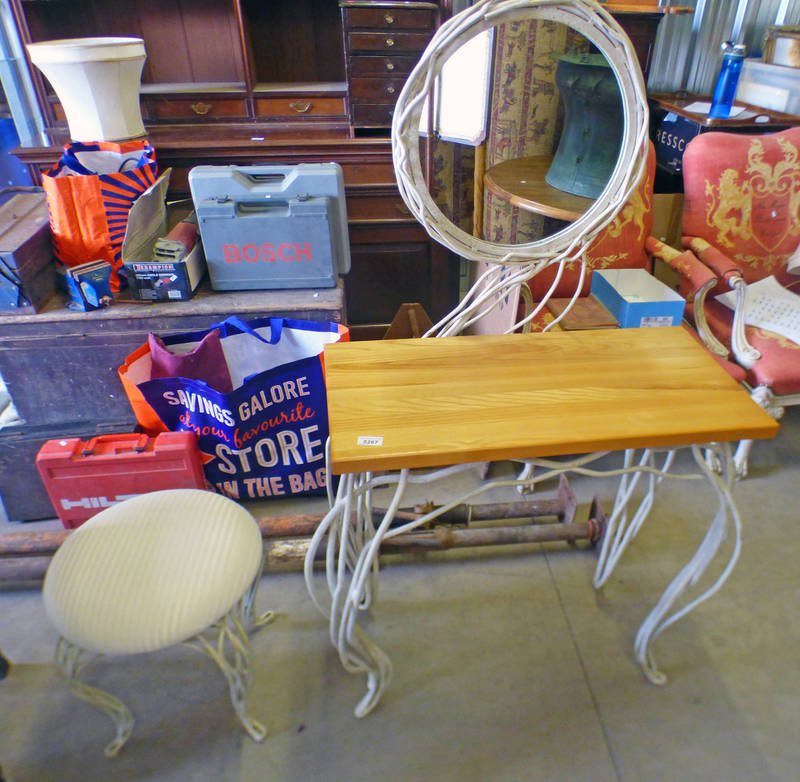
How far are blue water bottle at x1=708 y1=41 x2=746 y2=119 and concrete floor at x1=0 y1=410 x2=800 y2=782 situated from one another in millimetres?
1512

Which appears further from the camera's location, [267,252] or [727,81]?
[727,81]

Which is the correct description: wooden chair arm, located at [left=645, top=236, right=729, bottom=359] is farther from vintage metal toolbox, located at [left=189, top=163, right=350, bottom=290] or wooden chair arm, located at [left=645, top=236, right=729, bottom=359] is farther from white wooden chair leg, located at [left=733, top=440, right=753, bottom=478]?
vintage metal toolbox, located at [left=189, top=163, right=350, bottom=290]

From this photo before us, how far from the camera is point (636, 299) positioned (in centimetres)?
193

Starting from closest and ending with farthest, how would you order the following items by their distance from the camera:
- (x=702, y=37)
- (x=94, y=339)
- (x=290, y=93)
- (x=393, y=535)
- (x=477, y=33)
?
(x=477, y=33) < (x=393, y=535) < (x=94, y=339) < (x=290, y=93) < (x=702, y=37)

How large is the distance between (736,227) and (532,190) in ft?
2.80

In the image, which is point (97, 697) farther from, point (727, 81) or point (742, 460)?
point (727, 81)

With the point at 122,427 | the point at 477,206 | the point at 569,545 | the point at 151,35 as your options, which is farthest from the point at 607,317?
the point at 151,35

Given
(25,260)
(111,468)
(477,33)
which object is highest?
(477,33)

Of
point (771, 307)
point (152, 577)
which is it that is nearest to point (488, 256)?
point (152, 577)

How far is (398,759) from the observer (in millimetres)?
1296

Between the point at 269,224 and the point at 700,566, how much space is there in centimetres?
142

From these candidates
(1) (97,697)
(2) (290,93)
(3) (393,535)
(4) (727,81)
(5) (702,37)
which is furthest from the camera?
(5) (702,37)

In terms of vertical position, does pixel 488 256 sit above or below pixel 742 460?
above

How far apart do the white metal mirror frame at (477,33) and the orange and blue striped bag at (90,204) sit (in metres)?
1.01
